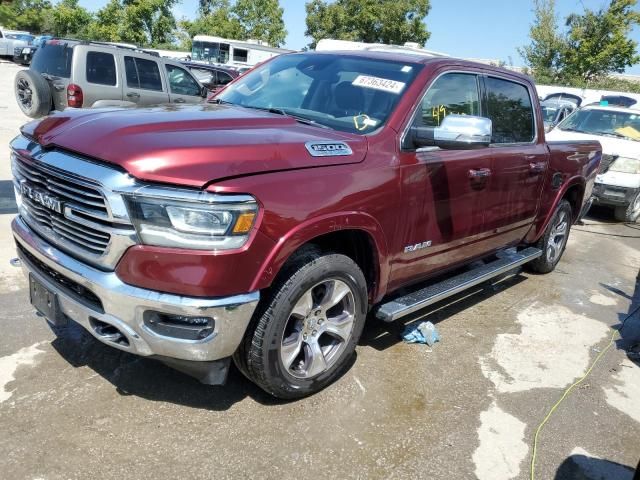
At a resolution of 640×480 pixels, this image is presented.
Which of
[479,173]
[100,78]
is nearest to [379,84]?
[479,173]

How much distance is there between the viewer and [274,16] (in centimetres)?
4547

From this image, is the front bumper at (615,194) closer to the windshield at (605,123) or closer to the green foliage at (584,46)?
the windshield at (605,123)

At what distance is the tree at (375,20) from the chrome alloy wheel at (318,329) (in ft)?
133

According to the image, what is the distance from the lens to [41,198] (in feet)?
9.18

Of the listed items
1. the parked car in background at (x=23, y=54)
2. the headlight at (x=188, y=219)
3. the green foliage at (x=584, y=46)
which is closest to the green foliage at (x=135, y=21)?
the parked car in background at (x=23, y=54)

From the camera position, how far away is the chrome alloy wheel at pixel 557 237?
576 centimetres

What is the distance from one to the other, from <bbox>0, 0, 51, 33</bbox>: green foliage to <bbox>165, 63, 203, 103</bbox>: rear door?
63.1 metres

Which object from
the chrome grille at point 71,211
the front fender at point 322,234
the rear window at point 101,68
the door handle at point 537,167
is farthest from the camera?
the rear window at point 101,68

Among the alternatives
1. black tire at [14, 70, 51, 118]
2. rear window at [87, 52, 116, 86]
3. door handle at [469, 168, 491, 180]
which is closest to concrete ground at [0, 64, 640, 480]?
door handle at [469, 168, 491, 180]

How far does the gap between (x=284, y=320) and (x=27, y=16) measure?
2951 inches

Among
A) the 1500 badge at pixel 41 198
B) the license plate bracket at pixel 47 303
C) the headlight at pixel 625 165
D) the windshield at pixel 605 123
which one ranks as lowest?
the headlight at pixel 625 165

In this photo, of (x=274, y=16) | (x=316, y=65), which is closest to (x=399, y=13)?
(x=274, y=16)

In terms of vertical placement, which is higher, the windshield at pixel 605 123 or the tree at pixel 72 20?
the tree at pixel 72 20

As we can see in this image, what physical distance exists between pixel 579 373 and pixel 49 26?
7115 centimetres
